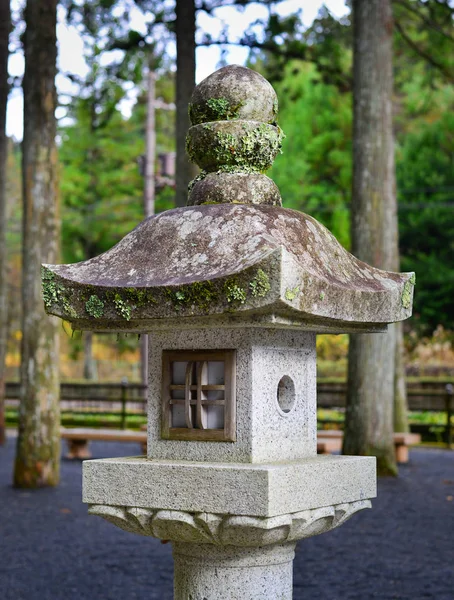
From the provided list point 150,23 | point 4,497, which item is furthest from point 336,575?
point 150,23

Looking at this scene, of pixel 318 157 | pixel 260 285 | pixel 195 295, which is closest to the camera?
pixel 260 285

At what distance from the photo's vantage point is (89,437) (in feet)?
51.7

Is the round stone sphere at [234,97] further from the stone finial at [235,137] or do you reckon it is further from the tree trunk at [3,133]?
the tree trunk at [3,133]

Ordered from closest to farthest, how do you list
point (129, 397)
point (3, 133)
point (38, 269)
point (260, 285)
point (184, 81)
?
point (260, 285) < point (38, 269) < point (184, 81) < point (3, 133) < point (129, 397)

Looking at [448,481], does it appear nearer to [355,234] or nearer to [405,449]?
[405,449]

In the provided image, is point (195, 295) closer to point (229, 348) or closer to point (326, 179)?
point (229, 348)

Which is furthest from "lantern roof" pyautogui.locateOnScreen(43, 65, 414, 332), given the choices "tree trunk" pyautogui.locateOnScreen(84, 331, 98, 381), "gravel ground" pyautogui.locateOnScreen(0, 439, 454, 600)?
"tree trunk" pyautogui.locateOnScreen(84, 331, 98, 381)

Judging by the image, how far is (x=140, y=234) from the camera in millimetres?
4781

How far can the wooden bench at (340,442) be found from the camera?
1356 cm

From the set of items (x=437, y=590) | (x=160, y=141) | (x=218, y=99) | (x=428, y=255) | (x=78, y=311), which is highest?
(x=160, y=141)

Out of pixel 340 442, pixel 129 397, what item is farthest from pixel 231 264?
pixel 129 397

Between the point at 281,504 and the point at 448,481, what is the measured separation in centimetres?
959

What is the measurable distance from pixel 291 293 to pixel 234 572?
155 cm

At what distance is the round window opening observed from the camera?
15.8 feet
